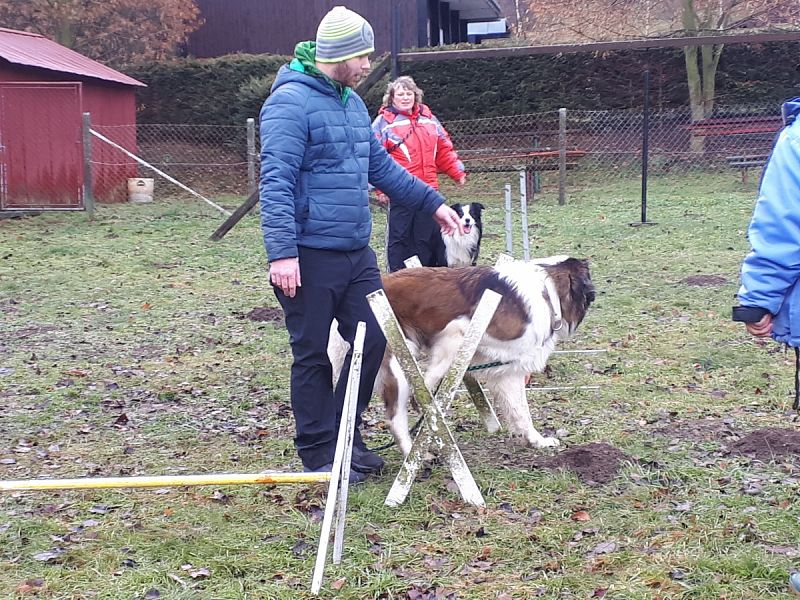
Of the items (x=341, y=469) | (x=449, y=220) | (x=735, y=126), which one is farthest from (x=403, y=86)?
(x=735, y=126)

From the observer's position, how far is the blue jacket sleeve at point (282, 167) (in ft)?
11.8

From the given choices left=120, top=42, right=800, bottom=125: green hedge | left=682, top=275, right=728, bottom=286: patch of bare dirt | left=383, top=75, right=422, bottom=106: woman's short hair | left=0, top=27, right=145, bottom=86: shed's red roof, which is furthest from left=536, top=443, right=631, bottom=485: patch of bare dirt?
left=120, top=42, right=800, bottom=125: green hedge

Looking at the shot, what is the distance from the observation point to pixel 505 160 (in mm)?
18391

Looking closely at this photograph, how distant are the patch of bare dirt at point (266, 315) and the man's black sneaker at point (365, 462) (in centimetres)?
360

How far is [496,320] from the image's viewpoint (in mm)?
4535

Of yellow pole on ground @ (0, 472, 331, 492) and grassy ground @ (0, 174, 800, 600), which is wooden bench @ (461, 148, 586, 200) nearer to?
grassy ground @ (0, 174, 800, 600)

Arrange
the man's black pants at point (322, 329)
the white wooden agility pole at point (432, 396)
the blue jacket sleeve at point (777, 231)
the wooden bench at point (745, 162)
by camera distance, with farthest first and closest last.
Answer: the wooden bench at point (745, 162) → the man's black pants at point (322, 329) → the white wooden agility pole at point (432, 396) → the blue jacket sleeve at point (777, 231)

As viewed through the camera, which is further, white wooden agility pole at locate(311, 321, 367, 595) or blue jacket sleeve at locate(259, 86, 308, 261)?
blue jacket sleeve at locate(259, 86, 308, 261)

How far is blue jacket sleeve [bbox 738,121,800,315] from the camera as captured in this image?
261cm

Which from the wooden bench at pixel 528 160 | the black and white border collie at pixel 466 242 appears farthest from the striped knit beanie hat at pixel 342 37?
the wooden bench at pixel 528 160

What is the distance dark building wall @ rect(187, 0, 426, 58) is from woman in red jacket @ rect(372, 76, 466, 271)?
61.1 ft

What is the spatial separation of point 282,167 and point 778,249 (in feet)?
6.20

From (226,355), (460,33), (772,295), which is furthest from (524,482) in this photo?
(460,33)

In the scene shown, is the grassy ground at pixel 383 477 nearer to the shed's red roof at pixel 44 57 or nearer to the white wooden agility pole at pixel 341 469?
the white wooden agility pole at pixel 341 469
